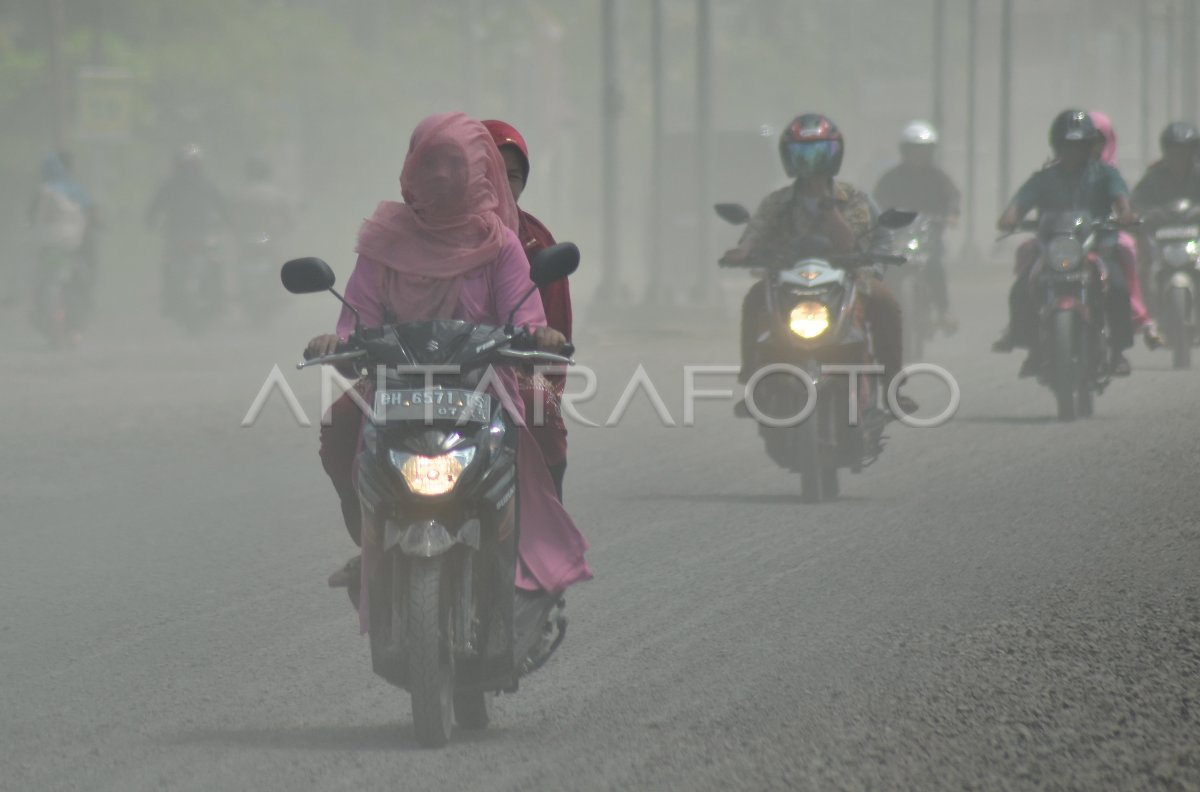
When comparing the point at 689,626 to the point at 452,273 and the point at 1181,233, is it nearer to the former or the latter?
the point at 452,273

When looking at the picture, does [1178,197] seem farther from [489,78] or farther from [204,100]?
[489,78]

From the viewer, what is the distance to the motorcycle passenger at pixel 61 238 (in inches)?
846

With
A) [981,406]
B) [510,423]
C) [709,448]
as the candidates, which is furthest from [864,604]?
[981,406]

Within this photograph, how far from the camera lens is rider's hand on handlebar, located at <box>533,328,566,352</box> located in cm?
558

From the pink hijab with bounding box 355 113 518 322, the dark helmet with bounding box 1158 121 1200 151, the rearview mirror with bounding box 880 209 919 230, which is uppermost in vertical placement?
the dark helmet with bounding box 1158 121 1200 151

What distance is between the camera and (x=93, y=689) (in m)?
6.53

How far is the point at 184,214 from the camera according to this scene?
23172 millimetres

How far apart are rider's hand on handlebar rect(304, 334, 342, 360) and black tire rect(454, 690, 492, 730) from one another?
0.92 metres

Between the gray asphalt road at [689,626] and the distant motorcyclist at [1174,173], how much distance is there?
4114 mm

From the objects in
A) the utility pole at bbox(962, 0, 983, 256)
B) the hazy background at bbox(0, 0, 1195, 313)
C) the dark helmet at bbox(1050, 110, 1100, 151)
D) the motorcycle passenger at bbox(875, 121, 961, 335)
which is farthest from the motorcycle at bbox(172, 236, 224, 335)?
the utility pole at bbox(962, 0, 983, 256)

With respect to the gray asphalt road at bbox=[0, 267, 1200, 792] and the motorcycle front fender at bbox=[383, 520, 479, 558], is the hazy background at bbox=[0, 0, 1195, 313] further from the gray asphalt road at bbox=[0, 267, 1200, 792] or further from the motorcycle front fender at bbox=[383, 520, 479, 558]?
the motorcycle front fender at bbox=[383, 520, 479, 558]

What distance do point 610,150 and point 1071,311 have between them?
520 inches

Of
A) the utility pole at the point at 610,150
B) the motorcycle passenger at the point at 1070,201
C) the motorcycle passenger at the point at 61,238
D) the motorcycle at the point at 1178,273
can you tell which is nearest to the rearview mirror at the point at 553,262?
the motorcycle passenger at the point at 1070,201

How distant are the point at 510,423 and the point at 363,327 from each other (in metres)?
0.42
